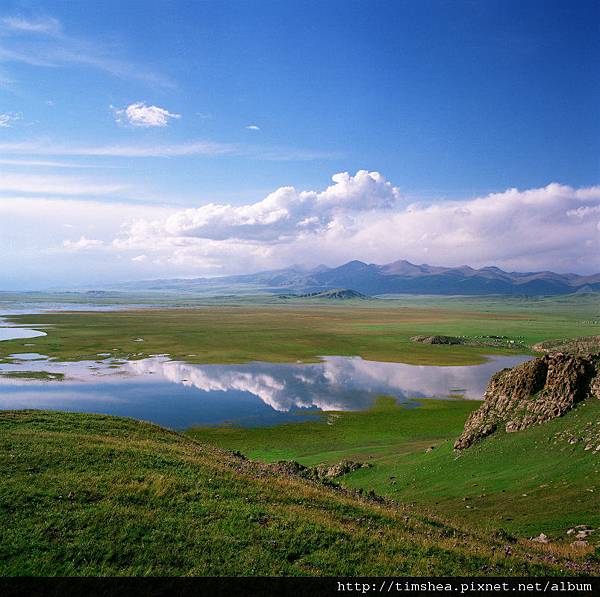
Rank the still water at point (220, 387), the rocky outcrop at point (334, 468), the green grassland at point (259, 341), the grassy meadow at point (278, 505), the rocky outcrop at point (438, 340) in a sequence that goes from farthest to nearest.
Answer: the rocky outcrop at point (438, 340), the green grassland at point (259, 341), the still water at point (220, 387), the rocky outcrop at point (334, 468), the grassy meadow at point (278, 505)

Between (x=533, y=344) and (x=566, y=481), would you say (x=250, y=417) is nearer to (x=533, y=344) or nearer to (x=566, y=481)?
(x=566, y=481)

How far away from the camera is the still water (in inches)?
2035

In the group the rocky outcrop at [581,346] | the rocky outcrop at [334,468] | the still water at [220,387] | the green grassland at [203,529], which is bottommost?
the still water at [220,387]

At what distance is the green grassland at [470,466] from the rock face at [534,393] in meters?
0.89

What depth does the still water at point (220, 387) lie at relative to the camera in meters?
51.7


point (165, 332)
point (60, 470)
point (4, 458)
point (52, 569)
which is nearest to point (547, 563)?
point (52, 569)

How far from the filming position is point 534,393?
100 ft

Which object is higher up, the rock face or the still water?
the rock face

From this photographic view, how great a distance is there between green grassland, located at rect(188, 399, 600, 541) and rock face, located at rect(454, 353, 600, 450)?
0.89 m

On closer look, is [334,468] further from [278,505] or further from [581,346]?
[581,346]

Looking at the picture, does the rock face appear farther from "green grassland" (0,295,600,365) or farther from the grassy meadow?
"green grassland" (0,295,600,365)

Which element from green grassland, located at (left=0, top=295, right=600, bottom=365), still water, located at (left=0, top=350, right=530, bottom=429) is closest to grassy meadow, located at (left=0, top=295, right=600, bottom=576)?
still water, located at (left=0, top=350, right=530, bottom=429)

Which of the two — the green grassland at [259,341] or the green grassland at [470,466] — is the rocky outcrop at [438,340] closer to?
the green grassland at [259,341]

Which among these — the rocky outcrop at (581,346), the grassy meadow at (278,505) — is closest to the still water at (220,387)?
the rocky outcrop at (581,346)
